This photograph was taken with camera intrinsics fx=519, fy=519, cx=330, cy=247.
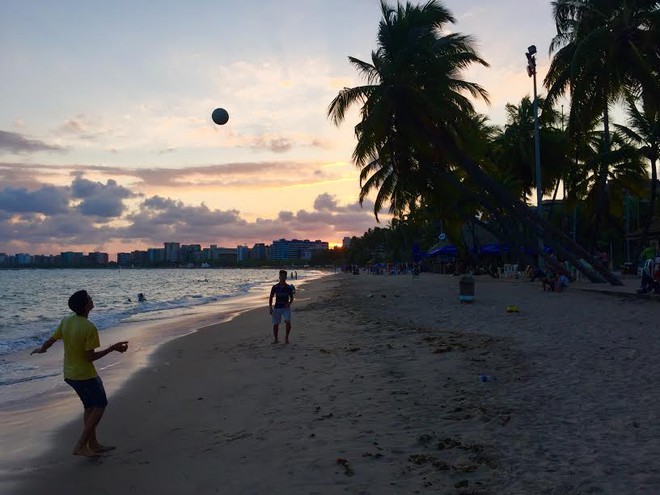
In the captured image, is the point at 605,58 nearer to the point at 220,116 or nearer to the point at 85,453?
the point at 220,116

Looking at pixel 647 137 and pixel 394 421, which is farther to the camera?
pixel 647 137

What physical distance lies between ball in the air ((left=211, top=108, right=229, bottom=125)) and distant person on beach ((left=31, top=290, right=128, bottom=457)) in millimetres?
8920

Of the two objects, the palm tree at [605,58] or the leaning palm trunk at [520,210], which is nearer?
the palm tree at [605,58]

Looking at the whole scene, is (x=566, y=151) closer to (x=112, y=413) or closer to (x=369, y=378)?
(x=369, y=378)

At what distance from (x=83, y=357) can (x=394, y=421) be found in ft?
9.94

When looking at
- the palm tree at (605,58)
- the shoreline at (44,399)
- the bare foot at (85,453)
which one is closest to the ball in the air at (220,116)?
the shoreline at (44,399)

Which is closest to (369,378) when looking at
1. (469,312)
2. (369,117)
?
(469,312)

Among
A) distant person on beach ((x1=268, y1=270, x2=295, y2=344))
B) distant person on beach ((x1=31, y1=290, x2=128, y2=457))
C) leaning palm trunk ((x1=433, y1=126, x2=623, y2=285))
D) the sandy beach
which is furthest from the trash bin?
distant person on beach ((x1=31, y1=290, x2=128, y2=457))

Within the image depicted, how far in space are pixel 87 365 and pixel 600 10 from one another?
21004 millimetres

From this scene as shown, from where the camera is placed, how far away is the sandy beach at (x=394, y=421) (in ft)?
12.8

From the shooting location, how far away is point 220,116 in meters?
13.1

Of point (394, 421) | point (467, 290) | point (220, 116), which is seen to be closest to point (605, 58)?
point (467, 290)

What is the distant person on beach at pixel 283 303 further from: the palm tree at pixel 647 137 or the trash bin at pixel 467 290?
the palm tree at pixel 647 137

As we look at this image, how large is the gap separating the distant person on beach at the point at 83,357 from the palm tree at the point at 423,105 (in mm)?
16129
